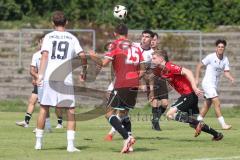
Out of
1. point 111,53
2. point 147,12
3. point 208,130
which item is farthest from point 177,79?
point 147,12

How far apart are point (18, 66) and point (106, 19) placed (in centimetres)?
468

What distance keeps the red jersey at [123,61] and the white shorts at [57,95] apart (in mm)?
1101

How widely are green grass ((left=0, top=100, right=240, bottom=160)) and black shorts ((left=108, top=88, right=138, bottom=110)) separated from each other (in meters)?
0.84

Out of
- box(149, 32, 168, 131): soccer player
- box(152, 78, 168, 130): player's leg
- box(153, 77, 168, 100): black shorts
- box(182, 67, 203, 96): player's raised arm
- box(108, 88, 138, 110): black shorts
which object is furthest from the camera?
box(153, 77, 168, 100): black shorts

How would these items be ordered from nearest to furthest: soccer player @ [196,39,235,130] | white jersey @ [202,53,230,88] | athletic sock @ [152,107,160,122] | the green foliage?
athletic sock @ [152,107,160,122] → soccer player @ [196,39,235,130] → white jersey @ [202,53,230,88] → the green foliage

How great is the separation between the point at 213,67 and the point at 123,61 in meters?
7.45

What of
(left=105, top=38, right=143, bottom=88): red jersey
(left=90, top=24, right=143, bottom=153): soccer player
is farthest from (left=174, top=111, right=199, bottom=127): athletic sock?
(left=105, top=38, right=143, bottom=88): red jersey

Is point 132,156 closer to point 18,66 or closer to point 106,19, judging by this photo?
point 18,66

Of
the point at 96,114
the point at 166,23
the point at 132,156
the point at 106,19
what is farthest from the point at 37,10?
the point at 132,156

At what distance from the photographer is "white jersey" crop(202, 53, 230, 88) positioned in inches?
942

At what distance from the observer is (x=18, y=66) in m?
35.1

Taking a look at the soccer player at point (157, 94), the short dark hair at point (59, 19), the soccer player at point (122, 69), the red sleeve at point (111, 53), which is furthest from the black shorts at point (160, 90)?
the short dark hair at point (59, 19)

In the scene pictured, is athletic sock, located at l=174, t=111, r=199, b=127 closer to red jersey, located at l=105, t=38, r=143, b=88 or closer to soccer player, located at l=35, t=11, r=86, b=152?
red jersey, located at l=105, t=38, r=143, b=88

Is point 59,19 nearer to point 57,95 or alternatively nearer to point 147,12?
point 57,95
